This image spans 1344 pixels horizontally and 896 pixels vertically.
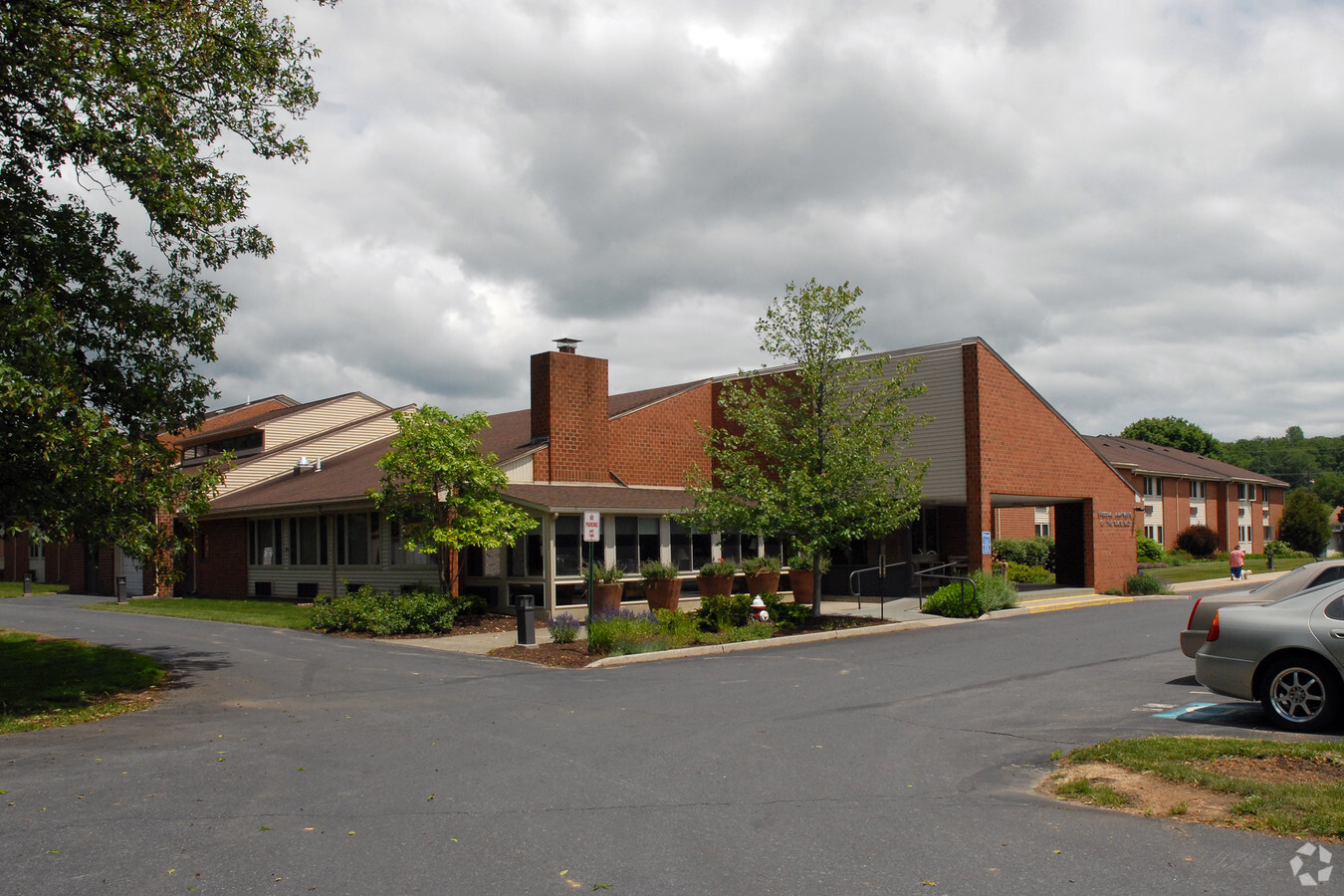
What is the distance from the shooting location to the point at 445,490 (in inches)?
912

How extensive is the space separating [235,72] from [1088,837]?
14.6 m

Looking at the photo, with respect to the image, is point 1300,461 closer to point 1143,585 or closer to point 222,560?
point 1143,585

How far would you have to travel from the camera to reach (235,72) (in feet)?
48.5

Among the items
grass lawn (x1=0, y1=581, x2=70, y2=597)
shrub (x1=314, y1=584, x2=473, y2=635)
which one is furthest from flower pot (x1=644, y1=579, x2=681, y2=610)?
grass lawn (x1=0, y1=581, x2=70, y2=597)

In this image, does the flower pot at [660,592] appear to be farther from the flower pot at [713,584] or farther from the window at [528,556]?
the window at [528,556]

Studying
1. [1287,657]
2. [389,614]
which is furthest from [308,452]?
[1287,657]

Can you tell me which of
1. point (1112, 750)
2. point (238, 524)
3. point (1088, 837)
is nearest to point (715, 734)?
point (1112, 750)

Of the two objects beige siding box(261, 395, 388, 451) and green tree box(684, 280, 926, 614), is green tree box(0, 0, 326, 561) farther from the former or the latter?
beige siding box(261, 395, 388, 451)

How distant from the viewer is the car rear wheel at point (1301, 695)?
938 cm

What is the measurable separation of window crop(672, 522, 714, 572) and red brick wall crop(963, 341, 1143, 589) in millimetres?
7114

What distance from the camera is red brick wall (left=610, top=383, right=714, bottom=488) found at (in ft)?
94.3

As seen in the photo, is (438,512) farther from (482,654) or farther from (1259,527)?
(1259,527)

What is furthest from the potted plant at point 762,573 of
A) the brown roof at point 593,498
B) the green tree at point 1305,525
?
the green tree at point 1305,525

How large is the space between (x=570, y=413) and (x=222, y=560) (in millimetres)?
15346
